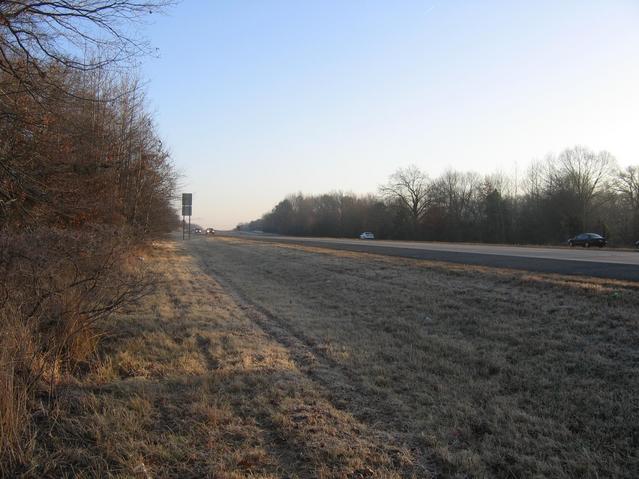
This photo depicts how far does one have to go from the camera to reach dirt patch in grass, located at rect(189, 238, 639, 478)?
427 centimetres

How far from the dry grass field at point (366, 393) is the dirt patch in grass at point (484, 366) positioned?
0.08 ft

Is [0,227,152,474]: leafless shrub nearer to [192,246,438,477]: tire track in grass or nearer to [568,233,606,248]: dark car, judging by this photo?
[192,246,438,477]: tire track in grass

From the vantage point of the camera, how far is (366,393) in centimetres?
565

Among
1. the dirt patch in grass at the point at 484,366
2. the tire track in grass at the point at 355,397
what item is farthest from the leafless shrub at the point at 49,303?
the dirt patch in grass at the point at 484,366

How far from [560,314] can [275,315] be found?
5.99 m

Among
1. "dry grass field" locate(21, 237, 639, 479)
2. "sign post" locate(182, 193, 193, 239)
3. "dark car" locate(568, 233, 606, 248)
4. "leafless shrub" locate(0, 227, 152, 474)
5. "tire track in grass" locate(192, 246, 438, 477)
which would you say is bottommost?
"tire track in grass" locate(192, 246, 438, 477)

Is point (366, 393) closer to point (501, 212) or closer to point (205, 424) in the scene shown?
point (205, 424)

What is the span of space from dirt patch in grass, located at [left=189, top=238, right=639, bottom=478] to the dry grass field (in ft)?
0.08

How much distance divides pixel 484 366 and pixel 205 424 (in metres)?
4.21

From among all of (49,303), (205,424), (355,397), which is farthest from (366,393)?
(49,303)

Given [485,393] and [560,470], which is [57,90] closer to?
[485,393]

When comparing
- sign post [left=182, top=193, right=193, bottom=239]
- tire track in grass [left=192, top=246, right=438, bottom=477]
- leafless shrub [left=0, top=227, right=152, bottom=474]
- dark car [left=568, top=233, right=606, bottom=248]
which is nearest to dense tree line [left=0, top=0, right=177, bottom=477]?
leafless shrub [left=0, top=227, right=152, bottom=474]

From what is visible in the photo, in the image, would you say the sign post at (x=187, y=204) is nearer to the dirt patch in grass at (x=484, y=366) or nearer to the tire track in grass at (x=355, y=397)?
the dirt patch in grass at (x=484, y=366)

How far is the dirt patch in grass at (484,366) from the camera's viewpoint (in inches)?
168
